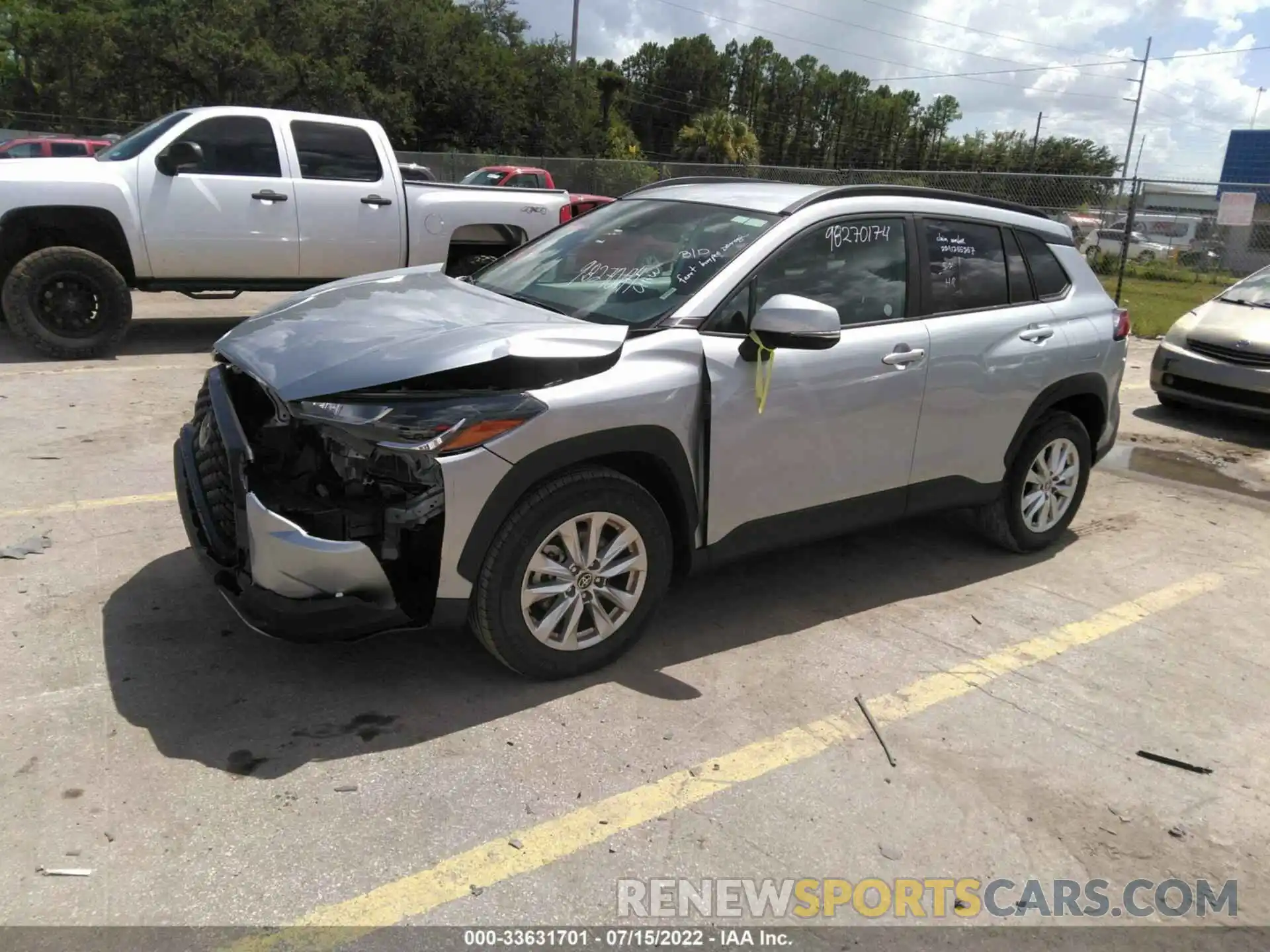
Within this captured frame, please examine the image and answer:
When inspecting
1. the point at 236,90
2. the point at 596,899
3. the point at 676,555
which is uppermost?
the point at 236,90

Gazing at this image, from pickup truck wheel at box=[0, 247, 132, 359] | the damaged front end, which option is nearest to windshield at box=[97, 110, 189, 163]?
pickup truck wheel at box=[0, 247, 132, 359]

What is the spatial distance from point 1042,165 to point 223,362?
3141 inches

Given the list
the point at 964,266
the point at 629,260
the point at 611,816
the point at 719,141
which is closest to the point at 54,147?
the point at 629,260

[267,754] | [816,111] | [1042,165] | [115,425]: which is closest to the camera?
[267,754]

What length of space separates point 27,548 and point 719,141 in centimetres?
5339

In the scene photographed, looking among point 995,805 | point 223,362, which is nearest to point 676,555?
point 995,805

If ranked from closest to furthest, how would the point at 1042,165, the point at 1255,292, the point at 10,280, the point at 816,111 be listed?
the point at 10,280
the point at 1255,292
the point at 1042,165
the point at 816,111

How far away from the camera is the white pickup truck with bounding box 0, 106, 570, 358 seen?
7.90 metres

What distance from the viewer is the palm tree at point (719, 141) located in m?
53.8

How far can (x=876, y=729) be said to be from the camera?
3.45 m

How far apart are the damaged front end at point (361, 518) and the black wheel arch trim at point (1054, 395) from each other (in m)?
2.72

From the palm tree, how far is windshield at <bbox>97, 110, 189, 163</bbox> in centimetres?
4754

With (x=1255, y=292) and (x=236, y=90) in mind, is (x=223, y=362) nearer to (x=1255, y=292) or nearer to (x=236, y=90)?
(x=1255, y=292)

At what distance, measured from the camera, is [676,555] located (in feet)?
12.5
